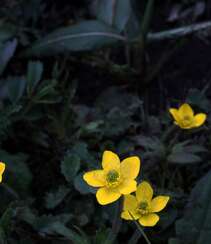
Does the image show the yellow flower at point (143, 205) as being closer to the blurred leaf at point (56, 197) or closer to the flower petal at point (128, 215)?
the flower petal at point (128, 215)

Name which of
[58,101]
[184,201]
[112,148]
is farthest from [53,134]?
[184,201]

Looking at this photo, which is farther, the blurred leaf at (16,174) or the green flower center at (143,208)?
the blurred leaf at (16,174)

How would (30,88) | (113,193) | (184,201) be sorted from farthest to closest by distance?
1. (30,88)
2. (184,201)
3. (113,193)

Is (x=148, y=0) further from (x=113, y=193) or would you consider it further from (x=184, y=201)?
(x=113, y=193)

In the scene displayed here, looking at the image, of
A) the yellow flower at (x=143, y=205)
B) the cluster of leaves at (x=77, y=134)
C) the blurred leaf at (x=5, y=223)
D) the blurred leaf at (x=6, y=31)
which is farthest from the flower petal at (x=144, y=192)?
the blurred leaf at (x=6, y=31)

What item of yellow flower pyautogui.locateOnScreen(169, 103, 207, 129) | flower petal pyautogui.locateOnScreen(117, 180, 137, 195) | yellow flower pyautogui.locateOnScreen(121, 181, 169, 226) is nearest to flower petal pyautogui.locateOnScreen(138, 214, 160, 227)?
yellow flower pyautogui.locateOnScreen(121, 181, 169, 226)

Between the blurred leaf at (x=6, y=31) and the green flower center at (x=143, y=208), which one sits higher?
the green flower center at (x=143, y=208)

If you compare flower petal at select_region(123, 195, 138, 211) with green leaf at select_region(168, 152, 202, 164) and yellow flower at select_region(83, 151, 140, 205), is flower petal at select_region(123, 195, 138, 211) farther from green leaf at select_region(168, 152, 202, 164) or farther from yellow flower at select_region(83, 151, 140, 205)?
green leaf at select_region(168, 152, 202, 164)
